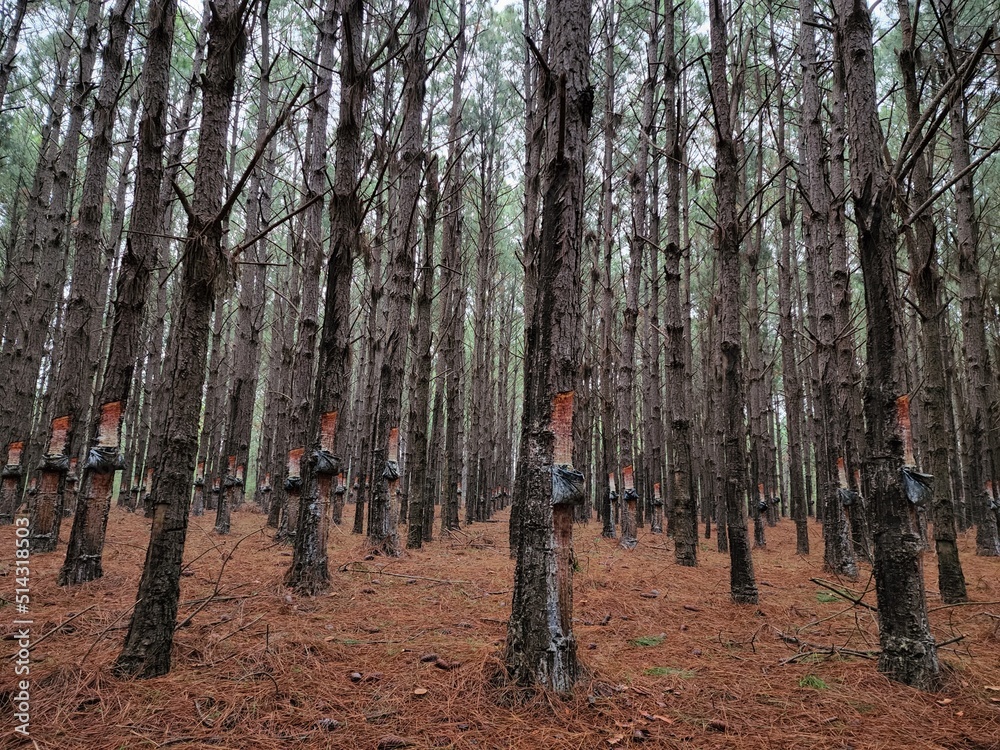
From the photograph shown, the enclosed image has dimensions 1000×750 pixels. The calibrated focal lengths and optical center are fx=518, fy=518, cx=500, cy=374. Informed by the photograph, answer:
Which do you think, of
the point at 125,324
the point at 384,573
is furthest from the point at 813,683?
the point at 125,324

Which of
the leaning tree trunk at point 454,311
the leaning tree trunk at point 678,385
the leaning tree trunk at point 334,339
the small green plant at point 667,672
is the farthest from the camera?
the leaning tree trunk at point 454,311

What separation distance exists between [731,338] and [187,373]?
528cm

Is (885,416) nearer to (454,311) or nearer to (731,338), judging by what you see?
(731,338)

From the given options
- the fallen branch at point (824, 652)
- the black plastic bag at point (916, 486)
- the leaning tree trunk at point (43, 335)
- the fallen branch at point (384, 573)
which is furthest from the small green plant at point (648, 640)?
the leaning tree trunk at point (43, 335)

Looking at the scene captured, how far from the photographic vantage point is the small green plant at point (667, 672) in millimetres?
3262

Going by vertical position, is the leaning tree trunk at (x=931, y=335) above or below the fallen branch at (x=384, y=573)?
above

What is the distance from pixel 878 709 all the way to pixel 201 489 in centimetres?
1496

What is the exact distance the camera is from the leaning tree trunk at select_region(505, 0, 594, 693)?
2.86m

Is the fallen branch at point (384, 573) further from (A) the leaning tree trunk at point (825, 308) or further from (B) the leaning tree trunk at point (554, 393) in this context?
(A) the leaning tree trunk at point (825, 308)

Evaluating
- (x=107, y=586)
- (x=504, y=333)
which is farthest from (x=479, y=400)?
(x=107, y=586)

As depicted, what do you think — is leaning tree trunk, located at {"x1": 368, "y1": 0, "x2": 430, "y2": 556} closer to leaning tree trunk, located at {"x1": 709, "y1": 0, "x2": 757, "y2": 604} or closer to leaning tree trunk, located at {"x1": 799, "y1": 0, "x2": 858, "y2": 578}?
leaning tree trunk, located at {"x1": 709, "y1": 0, "x2": 757, "y2": 604}

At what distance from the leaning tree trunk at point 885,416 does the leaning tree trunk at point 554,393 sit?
1985mm

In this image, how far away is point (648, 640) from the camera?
4.06 meters

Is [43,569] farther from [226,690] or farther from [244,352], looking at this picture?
[244,352]
